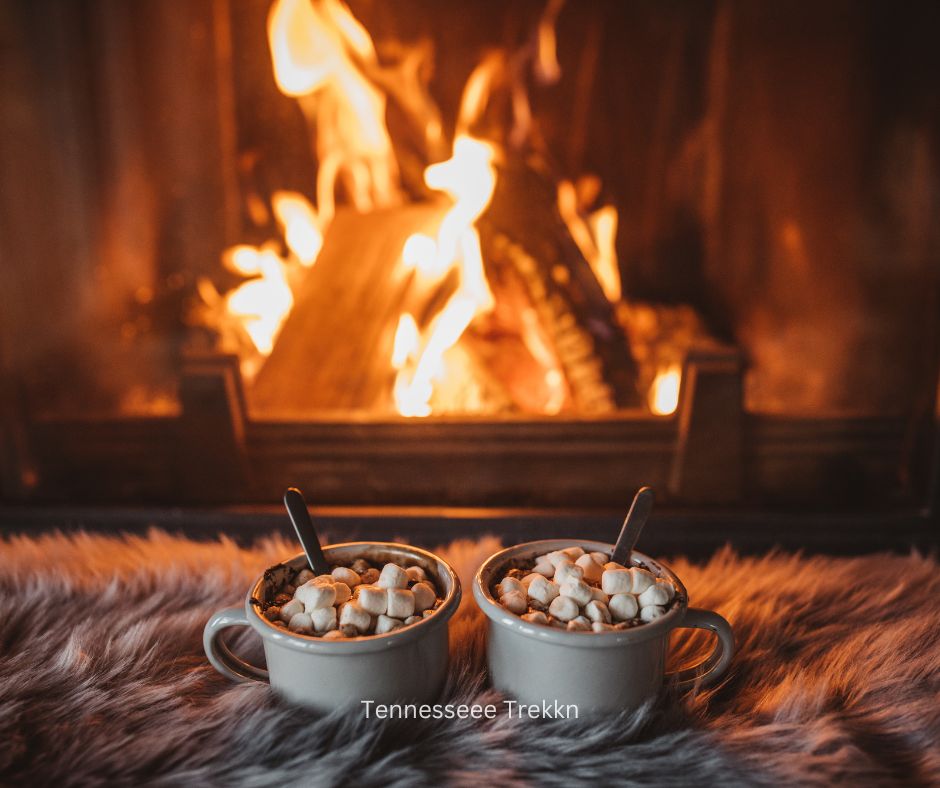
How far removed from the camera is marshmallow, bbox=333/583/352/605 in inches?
20.0

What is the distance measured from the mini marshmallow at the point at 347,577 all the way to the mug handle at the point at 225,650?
0.06 m

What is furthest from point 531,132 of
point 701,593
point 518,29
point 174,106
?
point 701,593

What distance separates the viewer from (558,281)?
0.93 meters

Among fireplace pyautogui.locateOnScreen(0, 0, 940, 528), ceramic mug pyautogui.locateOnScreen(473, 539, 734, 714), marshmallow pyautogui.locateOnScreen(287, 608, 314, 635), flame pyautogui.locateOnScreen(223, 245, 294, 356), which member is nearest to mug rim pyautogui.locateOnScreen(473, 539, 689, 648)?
ceramic mug pyautogui.locateOnScreen(473, 539, 734, 714)

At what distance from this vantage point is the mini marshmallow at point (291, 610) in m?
0.50

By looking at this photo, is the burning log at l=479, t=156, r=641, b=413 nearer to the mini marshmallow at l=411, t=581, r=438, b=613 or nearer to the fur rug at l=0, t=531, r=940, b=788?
the fur rug at l=0, t=531, r=940, b=788

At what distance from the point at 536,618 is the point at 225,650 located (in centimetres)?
23

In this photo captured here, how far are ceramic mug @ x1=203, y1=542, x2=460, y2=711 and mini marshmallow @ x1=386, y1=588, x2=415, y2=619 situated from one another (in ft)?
0.04

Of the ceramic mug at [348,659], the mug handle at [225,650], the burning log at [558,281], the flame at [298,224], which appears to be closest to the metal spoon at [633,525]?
the ceramic mug at [348,659]

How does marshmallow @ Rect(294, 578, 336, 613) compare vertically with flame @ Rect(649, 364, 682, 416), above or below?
above

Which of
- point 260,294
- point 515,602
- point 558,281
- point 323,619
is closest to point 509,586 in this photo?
point 515,602

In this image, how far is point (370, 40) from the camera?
0.90 metres

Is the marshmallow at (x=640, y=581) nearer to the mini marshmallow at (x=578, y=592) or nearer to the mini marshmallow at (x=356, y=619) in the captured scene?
the mini marshmallow at (x=578, y=592)

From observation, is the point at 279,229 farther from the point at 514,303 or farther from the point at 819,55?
the point at 819,55
